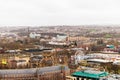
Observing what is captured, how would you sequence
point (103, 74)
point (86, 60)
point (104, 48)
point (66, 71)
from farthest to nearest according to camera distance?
point (104, 48) < point (86, 60) < point (66, 71) < point (103, 74)

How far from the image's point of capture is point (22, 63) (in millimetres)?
25688

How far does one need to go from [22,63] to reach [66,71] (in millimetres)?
5617

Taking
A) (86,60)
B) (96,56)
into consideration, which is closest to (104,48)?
(96,56)

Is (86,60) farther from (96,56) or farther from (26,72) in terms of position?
(26,72)

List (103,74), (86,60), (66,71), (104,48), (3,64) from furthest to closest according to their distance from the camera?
(104,48) → (86,60) → (3,64) → (66,71) → (103,74)

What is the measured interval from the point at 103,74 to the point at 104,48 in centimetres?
1936

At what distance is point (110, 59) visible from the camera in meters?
29.7

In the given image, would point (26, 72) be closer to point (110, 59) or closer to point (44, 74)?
point (44, 74)

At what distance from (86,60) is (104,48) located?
34.4ft

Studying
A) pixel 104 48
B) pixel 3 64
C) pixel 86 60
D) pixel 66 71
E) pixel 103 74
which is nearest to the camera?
pixel 103 74

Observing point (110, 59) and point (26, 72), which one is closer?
point (26, 72)

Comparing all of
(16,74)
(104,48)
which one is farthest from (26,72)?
(104,48)

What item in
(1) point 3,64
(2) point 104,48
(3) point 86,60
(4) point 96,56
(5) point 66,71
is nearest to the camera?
(5) point 66,71

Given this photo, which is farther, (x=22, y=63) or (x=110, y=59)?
(x=110, y=59)
